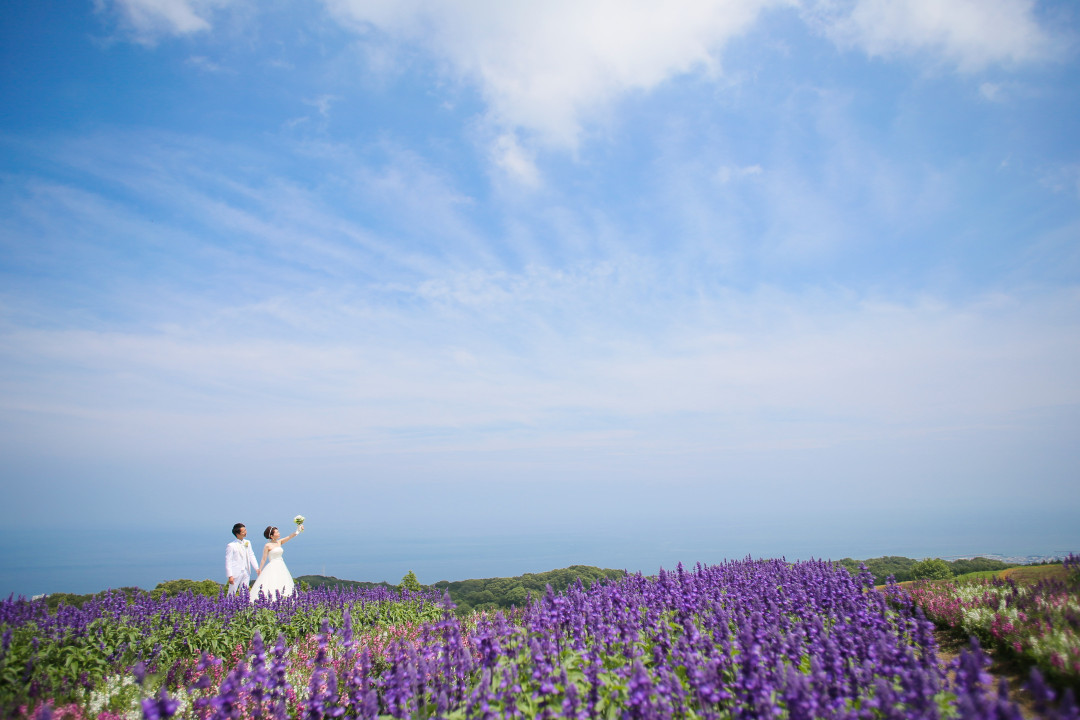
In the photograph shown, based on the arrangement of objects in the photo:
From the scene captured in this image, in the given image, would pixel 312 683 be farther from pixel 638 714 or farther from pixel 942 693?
pixel 942 693

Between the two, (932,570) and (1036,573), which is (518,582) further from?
(1036,573)

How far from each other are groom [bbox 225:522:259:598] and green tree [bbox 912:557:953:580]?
61.3ft

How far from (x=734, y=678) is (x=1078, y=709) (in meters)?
2.87

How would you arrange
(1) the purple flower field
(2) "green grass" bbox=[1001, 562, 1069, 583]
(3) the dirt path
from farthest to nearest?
(2) "green grass" bbox=[1001, 562, 1069, 583] → (3) the dirt path → (1) the purple flower field

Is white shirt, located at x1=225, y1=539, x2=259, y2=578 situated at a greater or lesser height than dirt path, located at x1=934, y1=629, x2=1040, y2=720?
greater

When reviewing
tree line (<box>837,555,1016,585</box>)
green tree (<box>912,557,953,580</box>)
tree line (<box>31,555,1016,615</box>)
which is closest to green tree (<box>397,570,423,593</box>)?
tree line (<box>31,555,1016,615</box>)

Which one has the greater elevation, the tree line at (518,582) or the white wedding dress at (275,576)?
the white wedding dress at (275,576)

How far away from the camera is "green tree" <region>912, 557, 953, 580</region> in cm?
1466

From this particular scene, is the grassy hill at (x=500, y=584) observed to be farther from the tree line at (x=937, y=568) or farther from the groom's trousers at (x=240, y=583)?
the tree line at (x=937, y=568)

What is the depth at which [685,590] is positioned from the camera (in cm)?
848

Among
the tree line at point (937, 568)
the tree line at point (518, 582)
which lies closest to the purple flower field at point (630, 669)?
the tree line at point (518, 582)

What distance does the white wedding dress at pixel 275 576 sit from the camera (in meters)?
14.4

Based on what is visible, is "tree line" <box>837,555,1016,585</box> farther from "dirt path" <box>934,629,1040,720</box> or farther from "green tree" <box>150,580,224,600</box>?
"green tree" <box>150,580,224,600</box>

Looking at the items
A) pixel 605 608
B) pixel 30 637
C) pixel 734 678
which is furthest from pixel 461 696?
pixel 30 637
